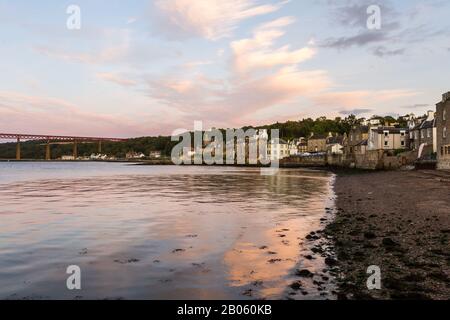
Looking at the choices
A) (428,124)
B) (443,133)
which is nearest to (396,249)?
(443,133)

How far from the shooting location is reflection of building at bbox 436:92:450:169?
54.9 metres

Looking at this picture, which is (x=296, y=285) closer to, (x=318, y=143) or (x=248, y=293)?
(x=248, y=293)

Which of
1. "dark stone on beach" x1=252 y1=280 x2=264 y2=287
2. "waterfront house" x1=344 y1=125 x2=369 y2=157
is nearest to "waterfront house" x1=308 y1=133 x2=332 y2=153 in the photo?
"waterfront house" x1=344 y1=125 x2=369 y2=157

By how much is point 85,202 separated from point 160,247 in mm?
18500

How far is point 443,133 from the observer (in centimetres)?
5628

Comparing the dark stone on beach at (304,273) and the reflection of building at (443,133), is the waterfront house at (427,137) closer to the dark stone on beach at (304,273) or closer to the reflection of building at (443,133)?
the reflection of building at (443,133)

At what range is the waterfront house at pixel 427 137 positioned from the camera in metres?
69.9

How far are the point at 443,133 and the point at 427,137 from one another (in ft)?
61.9

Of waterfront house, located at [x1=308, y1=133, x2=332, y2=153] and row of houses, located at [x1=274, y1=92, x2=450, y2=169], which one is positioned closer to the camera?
row of houses, located at [x1=274, y1=92, x2=450, y2=169]

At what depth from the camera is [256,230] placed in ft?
61.3

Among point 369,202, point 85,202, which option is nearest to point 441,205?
point 369,202

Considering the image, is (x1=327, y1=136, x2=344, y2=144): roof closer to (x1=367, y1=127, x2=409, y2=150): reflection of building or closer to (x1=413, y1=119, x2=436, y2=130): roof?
(x1=367, y1=127, x2=409, y2=150): reflection of building

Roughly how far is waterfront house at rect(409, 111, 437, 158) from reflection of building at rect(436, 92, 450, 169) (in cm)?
1147
